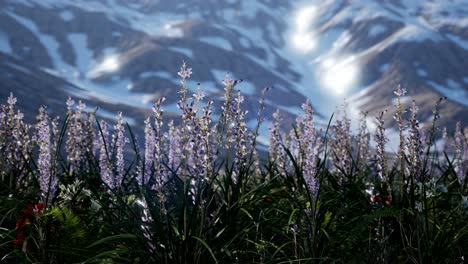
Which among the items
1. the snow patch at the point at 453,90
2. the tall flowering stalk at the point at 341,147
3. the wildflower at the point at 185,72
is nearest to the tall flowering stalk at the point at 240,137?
the wildflower at the point at 185,72

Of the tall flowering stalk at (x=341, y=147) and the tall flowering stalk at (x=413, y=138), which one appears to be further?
the tall flowering stalk at (x=341, y=147)

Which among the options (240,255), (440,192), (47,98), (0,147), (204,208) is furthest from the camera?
(47,98)

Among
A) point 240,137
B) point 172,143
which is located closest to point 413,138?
point 240,137

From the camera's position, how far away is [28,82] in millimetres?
138250

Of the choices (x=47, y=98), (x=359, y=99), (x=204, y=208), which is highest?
(x=359, y=99)

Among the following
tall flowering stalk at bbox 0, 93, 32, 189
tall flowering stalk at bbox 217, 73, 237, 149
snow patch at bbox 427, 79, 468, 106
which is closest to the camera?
tall flowering stalk at bbox 217, 73, 237, 149

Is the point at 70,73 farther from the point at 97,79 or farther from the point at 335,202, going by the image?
the point at 335,202

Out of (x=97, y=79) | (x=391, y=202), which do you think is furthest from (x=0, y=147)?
(x=97, y=79)

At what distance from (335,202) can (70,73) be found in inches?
7897

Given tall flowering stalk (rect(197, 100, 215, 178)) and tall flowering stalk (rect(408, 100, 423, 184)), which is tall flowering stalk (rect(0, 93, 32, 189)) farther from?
tall flowering stalk (rect(408, 100, 423, 184))

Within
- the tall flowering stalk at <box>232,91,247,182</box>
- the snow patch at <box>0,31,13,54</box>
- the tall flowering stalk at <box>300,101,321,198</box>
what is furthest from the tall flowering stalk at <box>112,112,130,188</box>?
the snow patch at <box>0,31,13,54</box>

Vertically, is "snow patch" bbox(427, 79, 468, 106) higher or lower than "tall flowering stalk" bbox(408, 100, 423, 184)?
higher

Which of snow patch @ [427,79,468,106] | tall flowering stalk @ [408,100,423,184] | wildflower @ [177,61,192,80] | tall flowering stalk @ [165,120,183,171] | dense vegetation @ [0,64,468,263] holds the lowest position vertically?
dense vegetation @ [0,64,468,263]

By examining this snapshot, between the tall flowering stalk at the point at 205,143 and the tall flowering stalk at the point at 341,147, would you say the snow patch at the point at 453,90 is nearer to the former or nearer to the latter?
the tall flowering stalk at the point at 341,147
